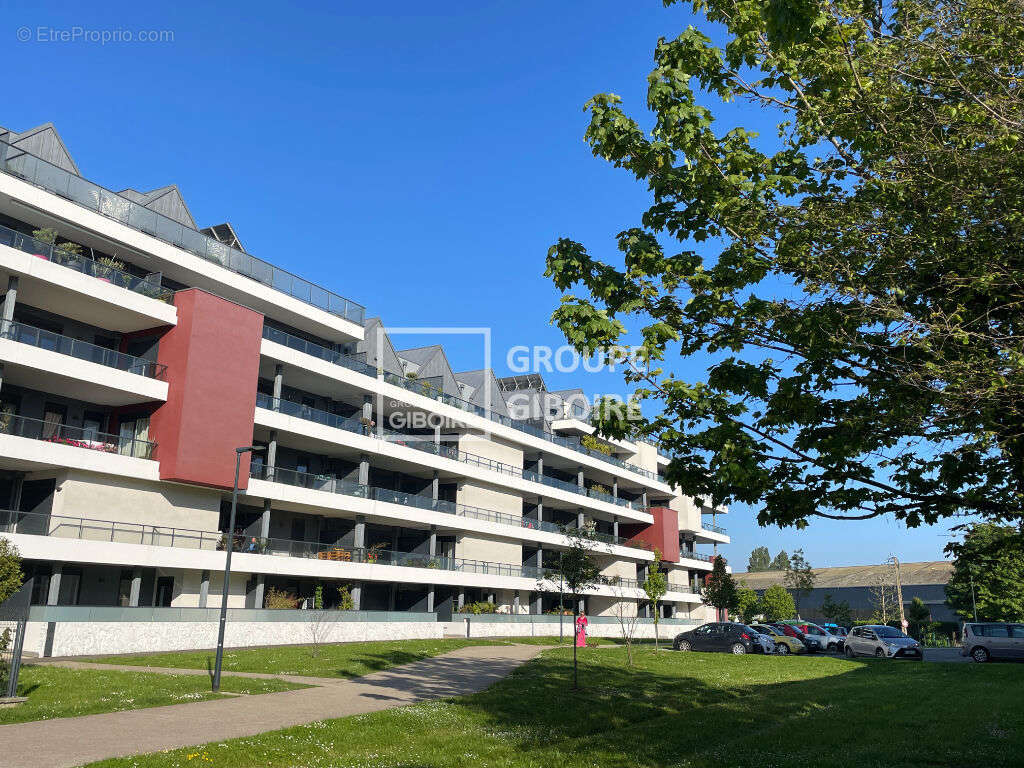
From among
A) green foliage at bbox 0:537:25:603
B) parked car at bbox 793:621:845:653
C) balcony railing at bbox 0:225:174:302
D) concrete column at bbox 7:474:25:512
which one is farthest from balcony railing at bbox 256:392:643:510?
parked car at bbox 793:621:845:653

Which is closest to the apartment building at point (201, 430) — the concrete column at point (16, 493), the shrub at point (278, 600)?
the concrete column at point (16, 493)

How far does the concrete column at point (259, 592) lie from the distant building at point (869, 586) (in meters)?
75.4

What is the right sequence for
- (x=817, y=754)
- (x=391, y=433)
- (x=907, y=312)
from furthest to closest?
(x=391, y=433)
(x=817, y=754)
(x=907, y=312)

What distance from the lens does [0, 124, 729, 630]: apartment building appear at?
28703mm

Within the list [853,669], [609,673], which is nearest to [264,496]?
[609,673]

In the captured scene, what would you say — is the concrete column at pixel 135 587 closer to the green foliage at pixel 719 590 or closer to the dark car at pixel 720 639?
the dark car at pixel 720 639

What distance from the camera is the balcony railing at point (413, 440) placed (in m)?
37.2

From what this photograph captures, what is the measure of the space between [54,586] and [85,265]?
11797 mm

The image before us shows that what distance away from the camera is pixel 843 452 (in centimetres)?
821

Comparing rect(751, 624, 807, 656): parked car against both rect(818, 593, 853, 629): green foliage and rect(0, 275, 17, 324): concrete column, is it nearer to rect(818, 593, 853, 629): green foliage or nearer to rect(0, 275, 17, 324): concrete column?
rect(0, 275, 17, 324): concrete column

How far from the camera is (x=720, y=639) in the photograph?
121 feet

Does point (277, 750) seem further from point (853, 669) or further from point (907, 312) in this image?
point (853, 669)

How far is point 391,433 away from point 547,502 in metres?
18.3

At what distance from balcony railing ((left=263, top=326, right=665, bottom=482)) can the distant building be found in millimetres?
45749
